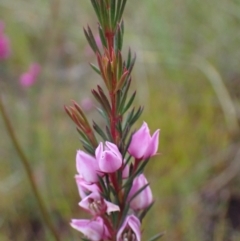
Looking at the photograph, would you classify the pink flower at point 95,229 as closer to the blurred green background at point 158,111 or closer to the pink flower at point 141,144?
the pink flower at point 141,144

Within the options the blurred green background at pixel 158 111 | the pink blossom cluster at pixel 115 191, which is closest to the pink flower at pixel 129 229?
the pink blossom cluster at pixel 115 191

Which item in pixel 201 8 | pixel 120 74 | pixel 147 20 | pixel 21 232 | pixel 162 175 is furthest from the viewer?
pixel 147 20

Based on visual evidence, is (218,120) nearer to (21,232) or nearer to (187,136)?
(187,136)

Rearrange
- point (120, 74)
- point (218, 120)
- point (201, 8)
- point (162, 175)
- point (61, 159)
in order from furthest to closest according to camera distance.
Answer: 1. point (201, 8)
2. point (218, 120)
3. point (61, 159)
4. point (162, 175)
5. point (120, 74)

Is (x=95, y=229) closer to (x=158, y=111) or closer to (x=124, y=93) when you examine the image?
(x=124, y=93)

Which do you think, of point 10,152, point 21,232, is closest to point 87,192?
point 21,232

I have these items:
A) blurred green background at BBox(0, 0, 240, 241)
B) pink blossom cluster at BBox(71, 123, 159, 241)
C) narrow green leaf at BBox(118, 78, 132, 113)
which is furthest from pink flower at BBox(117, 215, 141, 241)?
blurred green background at BBox(0, 0, 240, 241)

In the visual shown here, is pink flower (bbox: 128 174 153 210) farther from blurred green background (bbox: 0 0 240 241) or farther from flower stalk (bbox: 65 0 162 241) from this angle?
blurred green background (bbox: 0 0 240 241)
